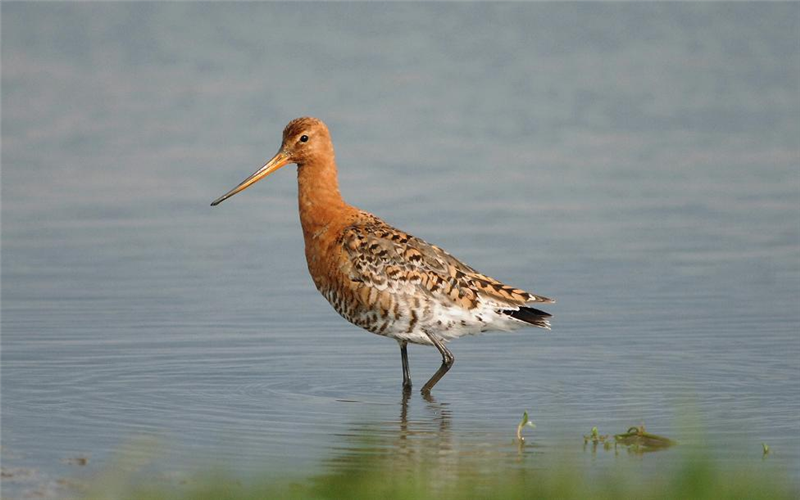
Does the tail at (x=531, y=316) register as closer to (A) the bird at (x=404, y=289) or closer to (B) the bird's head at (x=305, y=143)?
(A) the bird at (x=404, y=289)

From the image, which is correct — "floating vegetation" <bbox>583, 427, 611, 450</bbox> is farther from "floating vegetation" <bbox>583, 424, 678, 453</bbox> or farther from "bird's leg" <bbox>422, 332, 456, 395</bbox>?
"bird's leg" <bbox>422, 332, 456, 395</bbox>

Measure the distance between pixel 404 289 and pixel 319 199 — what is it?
1.07 metres

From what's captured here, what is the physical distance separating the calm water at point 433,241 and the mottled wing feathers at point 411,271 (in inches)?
24.8

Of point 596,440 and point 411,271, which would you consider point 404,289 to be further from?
point 596,440

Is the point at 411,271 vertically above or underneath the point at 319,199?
underneath

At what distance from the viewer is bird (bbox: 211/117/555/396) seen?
11.0 metres

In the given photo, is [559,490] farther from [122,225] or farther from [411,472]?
[122,225]

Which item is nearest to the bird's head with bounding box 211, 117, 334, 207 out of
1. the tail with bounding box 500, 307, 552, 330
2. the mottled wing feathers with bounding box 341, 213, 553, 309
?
the mottled wing feathers with bounding box 341, 213, 553, 309

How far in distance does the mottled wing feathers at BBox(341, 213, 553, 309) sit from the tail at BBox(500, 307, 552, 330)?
0.04m

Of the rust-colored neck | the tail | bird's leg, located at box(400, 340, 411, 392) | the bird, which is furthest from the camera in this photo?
the rust-colored neck

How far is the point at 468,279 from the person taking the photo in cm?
1123

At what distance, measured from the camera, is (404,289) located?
11.0m

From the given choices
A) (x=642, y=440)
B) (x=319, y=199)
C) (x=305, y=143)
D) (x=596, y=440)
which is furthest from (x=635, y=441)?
(x=305, y=143)

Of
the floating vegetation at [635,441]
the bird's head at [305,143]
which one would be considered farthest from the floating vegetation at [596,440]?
the bird's head at [305,143]
